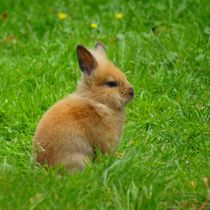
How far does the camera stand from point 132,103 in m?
7.67

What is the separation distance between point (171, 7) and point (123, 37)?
1.20m

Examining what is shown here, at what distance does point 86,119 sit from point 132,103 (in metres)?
1.50

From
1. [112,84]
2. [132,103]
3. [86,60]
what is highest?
[86,60]

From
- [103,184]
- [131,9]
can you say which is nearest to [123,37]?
[131,9]

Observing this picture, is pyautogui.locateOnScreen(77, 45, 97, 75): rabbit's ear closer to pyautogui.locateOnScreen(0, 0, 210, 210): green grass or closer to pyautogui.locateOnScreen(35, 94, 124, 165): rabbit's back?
pyautogui.locateOnScreen(35, 94, 124, 165): rabbit's back

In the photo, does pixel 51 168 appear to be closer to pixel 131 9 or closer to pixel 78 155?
pixel 78 155

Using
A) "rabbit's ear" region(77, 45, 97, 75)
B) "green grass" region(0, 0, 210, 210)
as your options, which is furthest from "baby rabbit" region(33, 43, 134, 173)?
"green grass" region(0, 0, 210, 210)

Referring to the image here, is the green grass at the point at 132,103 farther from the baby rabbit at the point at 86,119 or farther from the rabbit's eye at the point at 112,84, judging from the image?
the rabbit's eye at the point at 112,84

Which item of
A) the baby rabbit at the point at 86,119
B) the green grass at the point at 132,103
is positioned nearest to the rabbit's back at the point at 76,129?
the baby rabbit at the point at 86,119

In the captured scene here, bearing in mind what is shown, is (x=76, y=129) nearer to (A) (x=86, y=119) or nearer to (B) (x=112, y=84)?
(A) (x=86, y=119)

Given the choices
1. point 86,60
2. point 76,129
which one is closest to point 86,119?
point 76,129

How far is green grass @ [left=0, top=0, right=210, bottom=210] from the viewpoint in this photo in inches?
214

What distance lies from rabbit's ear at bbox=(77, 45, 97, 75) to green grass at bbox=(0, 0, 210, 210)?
72cm

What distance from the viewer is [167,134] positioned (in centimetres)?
696
